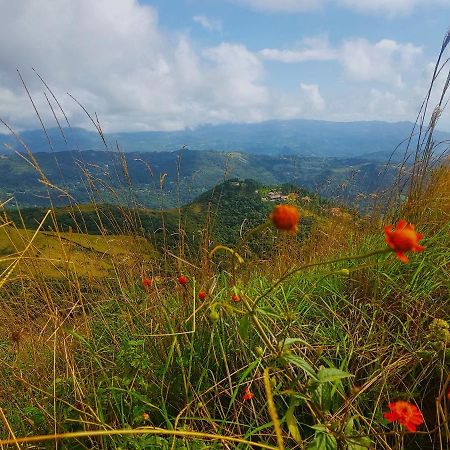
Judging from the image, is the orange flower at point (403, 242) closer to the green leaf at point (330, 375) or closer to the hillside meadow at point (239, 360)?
the hillside meadow at point (239, 360)

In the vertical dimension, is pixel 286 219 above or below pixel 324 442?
above

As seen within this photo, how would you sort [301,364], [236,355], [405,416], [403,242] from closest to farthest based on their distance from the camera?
[403,242], [405,416], [301,364], [236,355]

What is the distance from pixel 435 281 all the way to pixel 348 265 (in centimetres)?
47

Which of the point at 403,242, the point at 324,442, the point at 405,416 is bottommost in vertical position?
the point at 324,442

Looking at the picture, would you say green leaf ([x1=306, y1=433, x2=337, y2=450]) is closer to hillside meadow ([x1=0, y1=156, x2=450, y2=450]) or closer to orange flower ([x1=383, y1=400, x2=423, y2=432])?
hillside meadow ([x1=0, y1=156, x2=450, y2=450])

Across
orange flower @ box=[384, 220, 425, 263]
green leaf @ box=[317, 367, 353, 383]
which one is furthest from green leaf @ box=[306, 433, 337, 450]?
orange flower @ box=[384, 220, 425, 263]

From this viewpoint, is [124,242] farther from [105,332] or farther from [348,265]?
[348,265]

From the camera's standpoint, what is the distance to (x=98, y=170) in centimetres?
285

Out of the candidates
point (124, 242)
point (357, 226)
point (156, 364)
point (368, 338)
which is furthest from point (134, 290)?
point (357, 226)

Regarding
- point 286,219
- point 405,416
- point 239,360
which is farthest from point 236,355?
point 286,219

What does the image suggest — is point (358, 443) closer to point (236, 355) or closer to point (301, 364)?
point (301, 364)

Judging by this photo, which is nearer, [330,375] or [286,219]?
[286,219]

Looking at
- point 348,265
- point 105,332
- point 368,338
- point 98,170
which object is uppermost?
point 98,170

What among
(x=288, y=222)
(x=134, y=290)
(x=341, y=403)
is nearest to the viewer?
(x=288, y=222)
